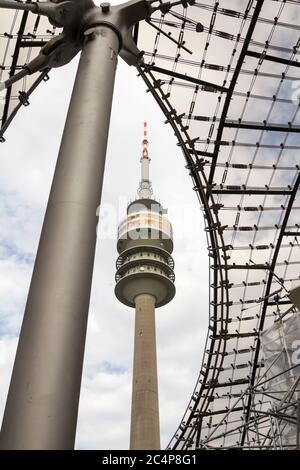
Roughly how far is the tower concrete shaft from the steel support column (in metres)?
27.0

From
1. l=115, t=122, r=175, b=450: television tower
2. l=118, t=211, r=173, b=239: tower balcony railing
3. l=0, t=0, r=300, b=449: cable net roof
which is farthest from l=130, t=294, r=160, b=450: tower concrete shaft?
l=118, t=211, r=173, b=239: tower balcony railing

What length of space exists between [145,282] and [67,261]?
35563 mm

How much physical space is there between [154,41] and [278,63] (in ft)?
17.7

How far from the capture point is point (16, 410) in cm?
322

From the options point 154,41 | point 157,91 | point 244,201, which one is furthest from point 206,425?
point 154,41

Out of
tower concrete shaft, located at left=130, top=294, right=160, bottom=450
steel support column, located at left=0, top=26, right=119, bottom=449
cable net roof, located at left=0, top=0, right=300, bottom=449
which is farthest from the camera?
tower concrete shaft, located at left=130, top=294, right=160, bottom=450

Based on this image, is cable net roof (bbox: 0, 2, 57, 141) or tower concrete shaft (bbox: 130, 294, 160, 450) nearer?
cable net roof (bbox: 0, 2, 57, 141)

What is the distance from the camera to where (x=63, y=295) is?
3.75 m

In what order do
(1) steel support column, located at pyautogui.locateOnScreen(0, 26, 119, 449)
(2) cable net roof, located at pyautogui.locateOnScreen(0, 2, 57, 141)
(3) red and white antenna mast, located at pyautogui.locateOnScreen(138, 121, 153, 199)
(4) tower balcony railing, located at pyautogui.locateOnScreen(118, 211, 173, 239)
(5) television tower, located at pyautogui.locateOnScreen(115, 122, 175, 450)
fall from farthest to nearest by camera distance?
(3) red and white antenna mast, located at pyautogui.locateOnScreen(138, 121, 153, 199) < (4) tower balcony railing, located at pyautogui.locateOnScreen(118, 211, 173, 239) < (5) television tower, located at pyautogui.locateOnScreen(115, 122, 175, 450) < (2) cable net roof, located at pyautogui.locateOnScreen(0, 2, 57, 141) < (1) steel support column, located at pyautogui.locateOnScreen(0, 26, 119, 449)

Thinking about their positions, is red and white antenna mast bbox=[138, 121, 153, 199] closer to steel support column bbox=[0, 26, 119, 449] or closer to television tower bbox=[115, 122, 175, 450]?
television tower bbox=[115, 122, 175, 450]

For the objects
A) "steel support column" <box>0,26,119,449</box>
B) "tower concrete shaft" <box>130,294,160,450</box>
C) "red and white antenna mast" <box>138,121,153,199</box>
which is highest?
"red and white antenna mast" <box>138,121,153,199</box>

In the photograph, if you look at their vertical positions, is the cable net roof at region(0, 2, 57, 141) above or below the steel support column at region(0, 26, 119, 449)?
above

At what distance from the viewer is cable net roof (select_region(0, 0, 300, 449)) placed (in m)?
18.2

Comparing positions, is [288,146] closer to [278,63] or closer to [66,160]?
[278,63]
